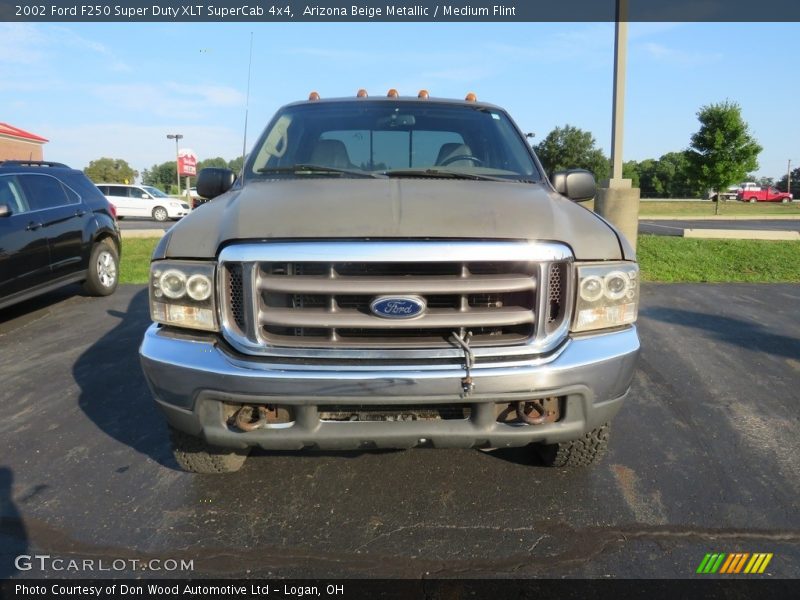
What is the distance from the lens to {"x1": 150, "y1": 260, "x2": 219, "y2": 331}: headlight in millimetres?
2445

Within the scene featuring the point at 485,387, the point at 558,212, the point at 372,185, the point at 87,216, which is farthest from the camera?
the point at 87,216

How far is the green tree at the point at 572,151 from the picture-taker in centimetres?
4803

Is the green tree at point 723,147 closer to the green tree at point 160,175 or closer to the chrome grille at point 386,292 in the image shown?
the chrome grille at point 386,292

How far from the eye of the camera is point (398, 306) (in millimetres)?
2348

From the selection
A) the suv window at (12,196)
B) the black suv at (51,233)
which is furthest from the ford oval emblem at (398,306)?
the suv window at (12,196)

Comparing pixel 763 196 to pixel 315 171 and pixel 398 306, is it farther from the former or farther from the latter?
pixel 398 306

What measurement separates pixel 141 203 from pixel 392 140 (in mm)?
26227

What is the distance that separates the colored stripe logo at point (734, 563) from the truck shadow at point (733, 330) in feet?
10.9

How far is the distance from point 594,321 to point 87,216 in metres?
7.37

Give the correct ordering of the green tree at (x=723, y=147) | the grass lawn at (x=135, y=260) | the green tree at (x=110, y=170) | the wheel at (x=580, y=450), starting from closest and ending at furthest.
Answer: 1. the wheel at (x=580, y=450)
2. the grass lawn at (x=135, y=260)
3. the green tree at (x=723, y=147)
4. the green tree at (x=110, y=170)

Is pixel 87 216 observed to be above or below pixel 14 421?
above

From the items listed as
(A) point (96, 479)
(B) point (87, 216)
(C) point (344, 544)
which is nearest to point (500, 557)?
(C) point (344, 544)

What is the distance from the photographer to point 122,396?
14.0 feet

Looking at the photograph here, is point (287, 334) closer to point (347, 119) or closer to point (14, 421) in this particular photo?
point (347, 119)
